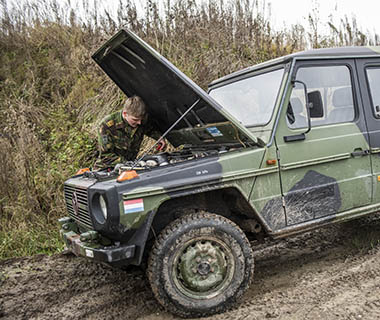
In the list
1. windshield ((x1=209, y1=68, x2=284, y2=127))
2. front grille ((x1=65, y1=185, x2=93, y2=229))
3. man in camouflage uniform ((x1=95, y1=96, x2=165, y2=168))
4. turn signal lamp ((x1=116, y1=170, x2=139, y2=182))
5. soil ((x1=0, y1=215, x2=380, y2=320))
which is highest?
windshield ((x1=209, y1=68, x2=284, y2=127))

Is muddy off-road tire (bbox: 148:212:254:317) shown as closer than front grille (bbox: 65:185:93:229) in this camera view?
Yes

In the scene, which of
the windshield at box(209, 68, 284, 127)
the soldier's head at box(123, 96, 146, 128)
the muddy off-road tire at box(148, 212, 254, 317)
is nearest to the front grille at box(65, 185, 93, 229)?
the muddy off-road tire at box(148, 212, 254, 317)

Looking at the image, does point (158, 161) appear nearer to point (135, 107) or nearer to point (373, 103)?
point (135, 107)

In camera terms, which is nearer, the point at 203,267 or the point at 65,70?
the point at 203,267

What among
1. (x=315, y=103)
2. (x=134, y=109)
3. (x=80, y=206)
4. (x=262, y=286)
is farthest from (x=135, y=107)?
(x=262, y=286)

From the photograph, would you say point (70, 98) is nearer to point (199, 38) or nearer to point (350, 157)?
point (199, 38)

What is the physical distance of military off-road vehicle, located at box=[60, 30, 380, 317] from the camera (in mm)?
3016

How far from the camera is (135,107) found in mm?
4434

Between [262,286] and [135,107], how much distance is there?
2337mm

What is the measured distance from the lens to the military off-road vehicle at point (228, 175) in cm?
302

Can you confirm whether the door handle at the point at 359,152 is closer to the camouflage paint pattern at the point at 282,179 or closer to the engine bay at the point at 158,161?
the camouflage paint pattern at the point at 282,179

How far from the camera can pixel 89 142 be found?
6.57 metres

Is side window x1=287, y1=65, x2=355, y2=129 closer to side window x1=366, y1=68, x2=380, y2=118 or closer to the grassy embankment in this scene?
side window x1=366, y1=68, x2=380, y2=118

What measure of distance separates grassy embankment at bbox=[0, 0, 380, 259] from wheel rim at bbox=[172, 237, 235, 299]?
2535 millimetres
